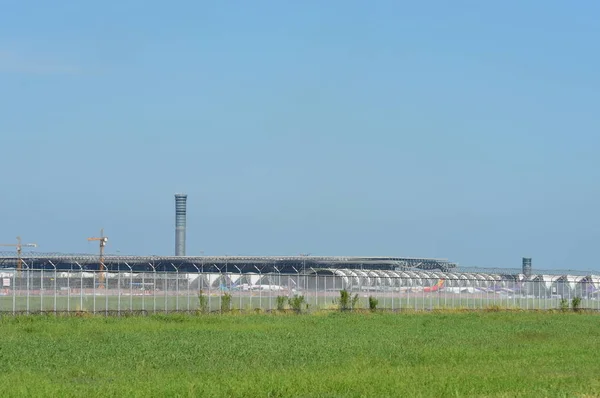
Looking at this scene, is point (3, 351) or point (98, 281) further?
point (98, 281)

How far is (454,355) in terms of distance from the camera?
30.4 metres

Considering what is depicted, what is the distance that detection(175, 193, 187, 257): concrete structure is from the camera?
189500 millimetres

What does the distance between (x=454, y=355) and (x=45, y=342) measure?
12671 millimetres

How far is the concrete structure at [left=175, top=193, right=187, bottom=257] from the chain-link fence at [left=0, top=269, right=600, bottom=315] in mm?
108404

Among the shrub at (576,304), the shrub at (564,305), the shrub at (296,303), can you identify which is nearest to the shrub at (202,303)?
the shrub at (296,303)

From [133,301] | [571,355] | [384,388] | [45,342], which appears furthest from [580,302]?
[384,388]

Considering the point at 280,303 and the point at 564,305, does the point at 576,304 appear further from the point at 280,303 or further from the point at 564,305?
the point at 280,303

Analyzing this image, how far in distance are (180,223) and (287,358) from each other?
168851mm

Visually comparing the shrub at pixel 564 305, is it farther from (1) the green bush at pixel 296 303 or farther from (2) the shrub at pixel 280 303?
(2) the shrub at pixel 280 303

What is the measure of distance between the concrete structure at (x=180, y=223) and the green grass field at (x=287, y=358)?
144 meters

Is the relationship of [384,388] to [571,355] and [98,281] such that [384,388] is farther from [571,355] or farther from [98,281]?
[98,281]

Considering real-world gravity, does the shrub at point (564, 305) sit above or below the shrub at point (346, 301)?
below

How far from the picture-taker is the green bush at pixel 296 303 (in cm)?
5981

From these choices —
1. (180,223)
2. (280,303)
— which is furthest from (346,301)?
(180,223)
